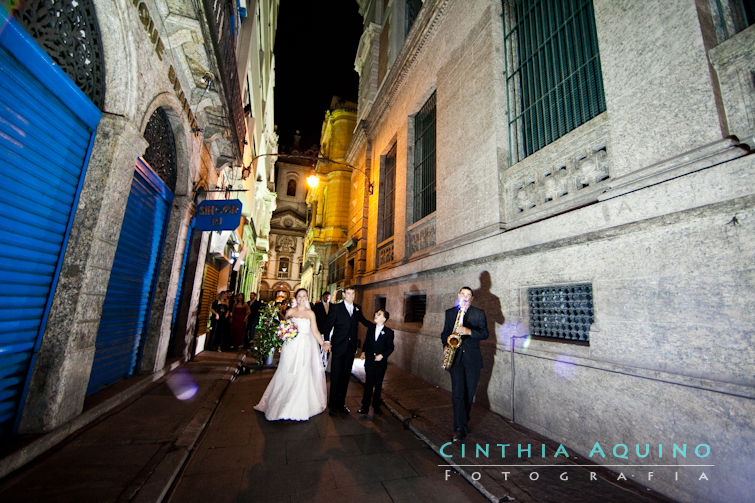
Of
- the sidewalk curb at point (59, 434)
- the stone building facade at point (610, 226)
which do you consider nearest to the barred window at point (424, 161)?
the stone building facade at point (610, 226)

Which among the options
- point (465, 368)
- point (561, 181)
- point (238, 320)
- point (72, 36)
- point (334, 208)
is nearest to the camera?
point (72, 36)

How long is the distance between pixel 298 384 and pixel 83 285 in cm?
312

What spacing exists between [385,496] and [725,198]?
162 inches

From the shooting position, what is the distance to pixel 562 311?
4.34m

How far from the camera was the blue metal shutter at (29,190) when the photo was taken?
285 centimetres

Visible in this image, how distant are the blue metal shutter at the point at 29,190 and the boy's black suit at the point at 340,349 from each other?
3611mm

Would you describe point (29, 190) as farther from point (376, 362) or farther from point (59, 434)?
point (376, 362)

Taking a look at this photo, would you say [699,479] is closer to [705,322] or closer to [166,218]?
[705,322]

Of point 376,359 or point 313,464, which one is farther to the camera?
point 376,359

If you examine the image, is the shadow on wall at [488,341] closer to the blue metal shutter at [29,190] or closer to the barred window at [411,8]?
the blue metal shutter at [29,190]

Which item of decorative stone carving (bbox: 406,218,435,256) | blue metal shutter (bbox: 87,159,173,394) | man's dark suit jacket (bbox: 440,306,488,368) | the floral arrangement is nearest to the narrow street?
man's dark suit jacket (bbox: 440,306,488,368)

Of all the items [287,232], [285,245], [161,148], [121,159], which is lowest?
[121,159]

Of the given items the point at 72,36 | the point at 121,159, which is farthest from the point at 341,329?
the point at 72,36

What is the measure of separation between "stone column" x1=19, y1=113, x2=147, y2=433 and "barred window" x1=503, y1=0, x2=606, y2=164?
21.0ft
